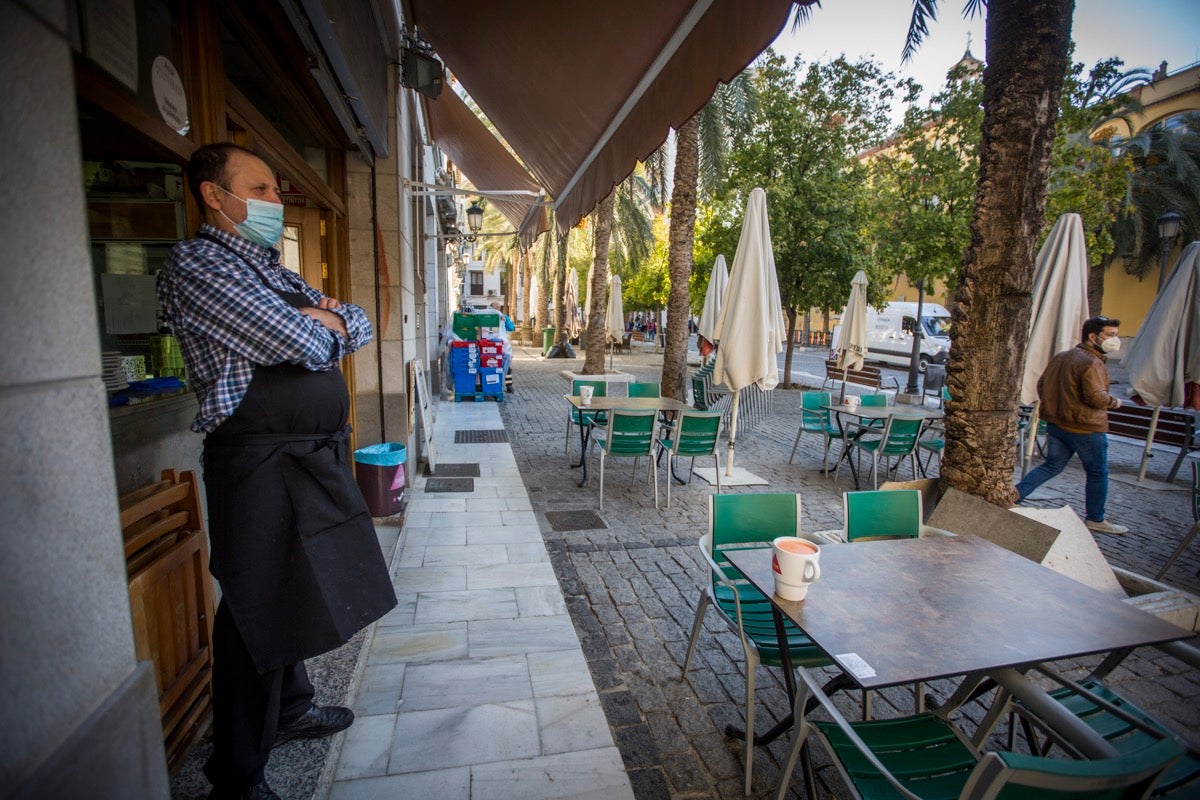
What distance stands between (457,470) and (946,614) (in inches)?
222

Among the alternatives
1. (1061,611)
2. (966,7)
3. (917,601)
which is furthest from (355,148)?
(966,7)

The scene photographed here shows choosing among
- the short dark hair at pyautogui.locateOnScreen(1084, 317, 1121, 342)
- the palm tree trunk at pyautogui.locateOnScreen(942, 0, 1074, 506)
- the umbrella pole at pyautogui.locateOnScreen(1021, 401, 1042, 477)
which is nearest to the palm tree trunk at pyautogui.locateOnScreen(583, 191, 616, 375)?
the umbrella pole at pyautogui.locateOnScreen(1021, 401, 1042, 477)

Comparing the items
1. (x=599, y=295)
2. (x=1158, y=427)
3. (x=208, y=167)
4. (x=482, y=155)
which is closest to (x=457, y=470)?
(x=208, y=167)

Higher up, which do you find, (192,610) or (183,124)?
(183,124)

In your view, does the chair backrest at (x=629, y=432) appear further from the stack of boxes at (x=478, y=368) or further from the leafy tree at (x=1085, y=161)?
the leafy tree at (x=1085, y=161)

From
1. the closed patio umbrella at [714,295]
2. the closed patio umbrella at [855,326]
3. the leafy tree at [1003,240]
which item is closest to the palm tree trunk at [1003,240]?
the leafy tree at [1003,240]

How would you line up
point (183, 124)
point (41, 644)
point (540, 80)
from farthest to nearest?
point (540, 80) → point (183, 124) → point (41, 644)

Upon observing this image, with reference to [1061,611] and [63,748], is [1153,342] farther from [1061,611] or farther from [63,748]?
[63,748]

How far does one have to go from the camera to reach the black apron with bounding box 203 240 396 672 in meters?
1.70

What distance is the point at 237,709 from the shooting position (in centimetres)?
180

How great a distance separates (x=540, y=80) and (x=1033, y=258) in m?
3.62

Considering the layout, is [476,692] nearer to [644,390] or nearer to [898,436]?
[644,390]

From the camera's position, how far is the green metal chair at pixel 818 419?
24.2ft

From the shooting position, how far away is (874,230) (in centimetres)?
1319
